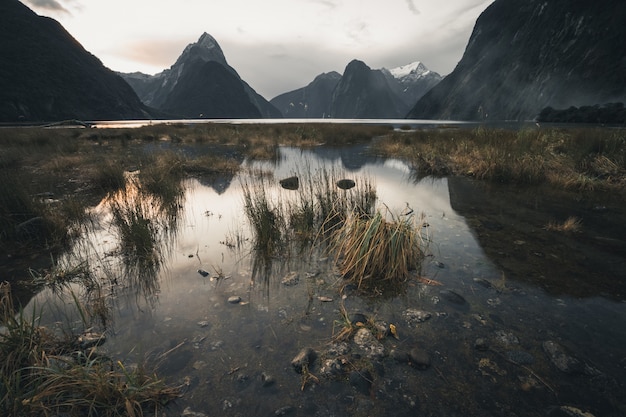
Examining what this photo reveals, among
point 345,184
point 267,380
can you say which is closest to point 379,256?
point 267,380

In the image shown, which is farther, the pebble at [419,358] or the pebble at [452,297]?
the pebble at [452,297]

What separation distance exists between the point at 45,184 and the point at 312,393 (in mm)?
13053

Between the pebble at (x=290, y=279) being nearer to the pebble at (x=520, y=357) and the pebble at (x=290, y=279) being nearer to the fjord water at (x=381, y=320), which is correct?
the fjord water at (x=381, y=320)

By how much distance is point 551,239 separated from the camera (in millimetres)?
5531

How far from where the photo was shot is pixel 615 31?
75.5 meters

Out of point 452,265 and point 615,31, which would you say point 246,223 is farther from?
point 615,31

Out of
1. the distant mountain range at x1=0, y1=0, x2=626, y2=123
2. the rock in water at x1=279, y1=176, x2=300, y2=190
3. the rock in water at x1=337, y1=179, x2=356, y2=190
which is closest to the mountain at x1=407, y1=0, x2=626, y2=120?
the distant mountain range at x1=0, y1=0, x2=626, y2=123

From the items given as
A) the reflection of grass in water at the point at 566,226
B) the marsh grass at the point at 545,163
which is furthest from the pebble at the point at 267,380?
the marsh grass at the point at 545,163

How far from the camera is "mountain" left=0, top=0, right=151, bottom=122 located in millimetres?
93188

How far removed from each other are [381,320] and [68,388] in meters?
3.14

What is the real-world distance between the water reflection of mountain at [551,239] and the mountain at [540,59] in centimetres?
5597

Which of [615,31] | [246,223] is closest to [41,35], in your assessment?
[246,223]

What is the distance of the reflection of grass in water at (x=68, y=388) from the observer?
2025 mm

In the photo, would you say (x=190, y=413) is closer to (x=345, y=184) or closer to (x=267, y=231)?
(x=267, y=231)
